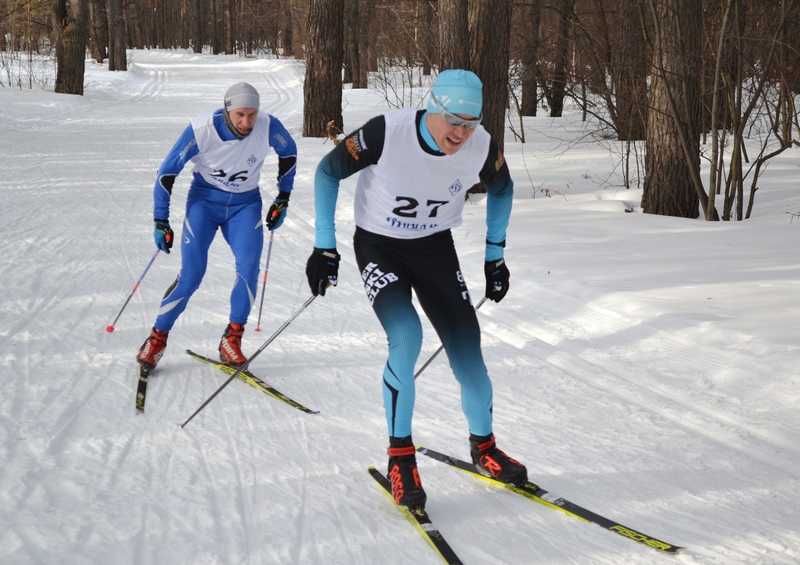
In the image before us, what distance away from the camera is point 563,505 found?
3.37 meters

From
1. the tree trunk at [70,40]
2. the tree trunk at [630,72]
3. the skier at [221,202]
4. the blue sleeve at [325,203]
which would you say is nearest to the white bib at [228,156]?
the skier at [221,202]

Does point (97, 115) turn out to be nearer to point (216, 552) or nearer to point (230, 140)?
point (230, 140)

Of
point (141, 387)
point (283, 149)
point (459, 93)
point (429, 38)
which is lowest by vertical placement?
point (141, 387)

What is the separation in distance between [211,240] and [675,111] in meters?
5.76

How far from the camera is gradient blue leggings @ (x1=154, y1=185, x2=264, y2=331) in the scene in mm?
5055

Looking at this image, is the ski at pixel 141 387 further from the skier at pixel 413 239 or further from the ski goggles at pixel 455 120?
the ski goggles at pixel 455 120

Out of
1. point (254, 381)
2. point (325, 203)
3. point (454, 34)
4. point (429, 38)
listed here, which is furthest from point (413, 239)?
point (429, 38)

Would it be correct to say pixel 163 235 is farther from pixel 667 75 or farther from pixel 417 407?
pixel 667 75

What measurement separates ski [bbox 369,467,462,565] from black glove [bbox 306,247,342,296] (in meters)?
0.97

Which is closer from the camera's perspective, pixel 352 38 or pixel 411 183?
pixel 411 183

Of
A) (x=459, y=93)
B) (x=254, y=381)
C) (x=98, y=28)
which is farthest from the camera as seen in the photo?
(x=98, y=28)

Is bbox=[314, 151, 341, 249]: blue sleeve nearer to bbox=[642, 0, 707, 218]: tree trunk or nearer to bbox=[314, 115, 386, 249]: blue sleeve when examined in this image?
bbox=[314, 115, 386, 249]: blue sleeve

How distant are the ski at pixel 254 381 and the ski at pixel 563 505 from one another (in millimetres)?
1018

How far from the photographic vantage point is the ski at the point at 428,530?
117 inches
